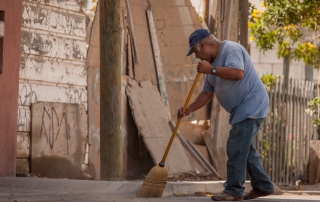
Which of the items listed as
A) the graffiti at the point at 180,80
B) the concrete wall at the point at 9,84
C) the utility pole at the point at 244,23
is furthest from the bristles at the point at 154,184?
the utility pole at the point at 244,23

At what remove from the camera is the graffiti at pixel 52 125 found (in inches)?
359

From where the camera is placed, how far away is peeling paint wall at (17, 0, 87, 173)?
8898 mm

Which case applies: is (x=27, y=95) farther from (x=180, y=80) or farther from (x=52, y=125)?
(x=180, y=80)

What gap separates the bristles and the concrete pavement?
0.09m

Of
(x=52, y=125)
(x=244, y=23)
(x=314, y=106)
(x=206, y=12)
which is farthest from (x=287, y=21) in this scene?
(x=52, y=125)

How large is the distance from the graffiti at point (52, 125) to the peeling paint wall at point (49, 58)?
0.58ft

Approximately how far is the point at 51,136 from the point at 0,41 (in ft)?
4.87

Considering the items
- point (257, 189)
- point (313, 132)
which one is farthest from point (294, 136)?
point (257, 189)

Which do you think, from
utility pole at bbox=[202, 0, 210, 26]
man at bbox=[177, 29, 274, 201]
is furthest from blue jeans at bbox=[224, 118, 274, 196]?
utility pole at bbox=[202, 0, 210, 26]

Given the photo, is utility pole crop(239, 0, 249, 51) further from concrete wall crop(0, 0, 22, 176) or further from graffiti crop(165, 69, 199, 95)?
concrete wall crop(0, 0, 22, 176)

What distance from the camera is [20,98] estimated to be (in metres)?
8.84

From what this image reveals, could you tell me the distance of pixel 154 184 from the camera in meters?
6.54

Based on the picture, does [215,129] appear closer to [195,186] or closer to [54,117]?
[54,117]

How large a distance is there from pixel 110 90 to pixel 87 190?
3.52ft
